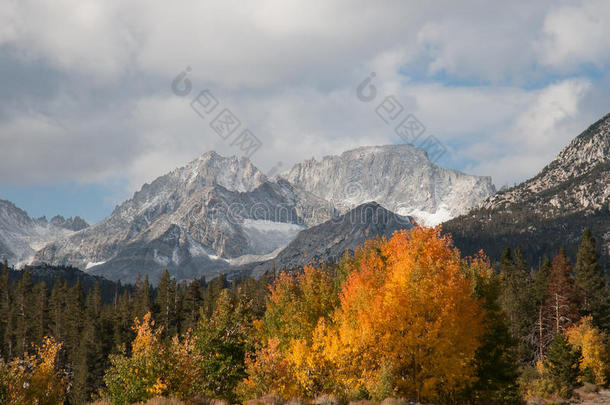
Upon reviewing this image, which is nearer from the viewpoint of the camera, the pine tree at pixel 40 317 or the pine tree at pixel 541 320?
the pine tree at pixel 541 320

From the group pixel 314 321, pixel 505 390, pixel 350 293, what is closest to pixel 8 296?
pixel 314 321

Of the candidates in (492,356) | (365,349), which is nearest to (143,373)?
(365,349)

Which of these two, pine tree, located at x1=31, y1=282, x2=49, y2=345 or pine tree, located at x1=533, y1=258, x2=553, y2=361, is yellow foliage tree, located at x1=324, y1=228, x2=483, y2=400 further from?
pine tree, located at x1=31, y1=282, x2=49, y2=345

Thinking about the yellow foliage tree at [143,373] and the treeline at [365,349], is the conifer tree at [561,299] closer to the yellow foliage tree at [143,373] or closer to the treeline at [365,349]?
the treeline at [365,349]

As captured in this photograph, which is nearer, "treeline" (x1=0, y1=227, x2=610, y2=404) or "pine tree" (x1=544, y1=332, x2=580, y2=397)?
"treeline" (x1=0, y1=227, x2=610, y2=404)

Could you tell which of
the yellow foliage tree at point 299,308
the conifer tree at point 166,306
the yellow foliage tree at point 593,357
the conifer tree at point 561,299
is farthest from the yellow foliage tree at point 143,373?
the conifer tree at point 166,306

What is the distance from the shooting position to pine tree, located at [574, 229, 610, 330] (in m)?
72.1

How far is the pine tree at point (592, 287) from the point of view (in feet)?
236

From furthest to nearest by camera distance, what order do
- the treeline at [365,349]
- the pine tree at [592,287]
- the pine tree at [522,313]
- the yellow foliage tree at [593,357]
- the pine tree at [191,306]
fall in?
1. the pine tree at [191,306]
2. the pine tree at [522,313]
3. the pine tree at [592,287]
4. the yellow foliage tree at [593,357]
5. the treeline at [365,349]

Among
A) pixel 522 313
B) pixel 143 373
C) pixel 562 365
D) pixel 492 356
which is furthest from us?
pixel 522 313

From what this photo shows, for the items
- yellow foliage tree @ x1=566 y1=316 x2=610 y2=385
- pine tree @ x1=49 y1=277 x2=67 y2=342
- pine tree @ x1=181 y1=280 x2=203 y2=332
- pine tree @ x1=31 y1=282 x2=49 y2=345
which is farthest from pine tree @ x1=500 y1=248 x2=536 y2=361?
pine tree @ x1=31 y1=282 x2=49 y2=345

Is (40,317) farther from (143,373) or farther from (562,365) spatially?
(562,365)

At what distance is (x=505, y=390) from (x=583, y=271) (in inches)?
1792

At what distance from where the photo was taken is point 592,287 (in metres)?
76.2
